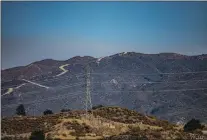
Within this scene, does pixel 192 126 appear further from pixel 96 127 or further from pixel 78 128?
pixel 78 128

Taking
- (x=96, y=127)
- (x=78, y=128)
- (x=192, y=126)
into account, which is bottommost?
(x=192, y=126)

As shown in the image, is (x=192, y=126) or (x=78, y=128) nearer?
(x=78, y=128)

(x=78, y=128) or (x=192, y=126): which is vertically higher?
(x=78, y=128)

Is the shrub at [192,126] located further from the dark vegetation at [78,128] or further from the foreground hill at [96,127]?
the dark vegetation at [78,128]

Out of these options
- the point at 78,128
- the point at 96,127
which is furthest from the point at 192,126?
the point at 78,128

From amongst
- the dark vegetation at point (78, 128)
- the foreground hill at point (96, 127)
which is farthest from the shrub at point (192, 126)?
the dark vegetation at point (78, 128)

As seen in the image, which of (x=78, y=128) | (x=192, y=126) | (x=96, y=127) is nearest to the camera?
(x=78, y=128)

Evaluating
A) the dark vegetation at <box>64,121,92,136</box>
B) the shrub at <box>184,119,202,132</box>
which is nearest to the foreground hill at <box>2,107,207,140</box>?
the dark vegetation at <box>64,121,92,136</box>

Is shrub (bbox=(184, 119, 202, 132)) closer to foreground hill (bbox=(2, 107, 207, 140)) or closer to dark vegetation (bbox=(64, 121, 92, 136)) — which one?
foreground hill (bbox=(2, 107, 207, 140))

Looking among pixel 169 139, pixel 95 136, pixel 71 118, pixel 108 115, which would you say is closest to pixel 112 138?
pixel 95 136
